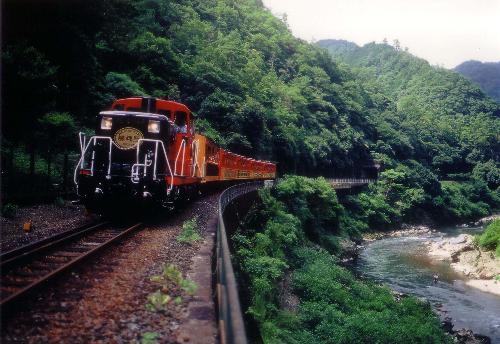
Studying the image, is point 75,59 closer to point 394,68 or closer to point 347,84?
point 347,84

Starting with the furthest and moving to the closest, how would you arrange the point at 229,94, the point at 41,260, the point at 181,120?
the point at 229,94 → the point at 181,120 → the point at 41,260

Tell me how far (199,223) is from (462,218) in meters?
69.7

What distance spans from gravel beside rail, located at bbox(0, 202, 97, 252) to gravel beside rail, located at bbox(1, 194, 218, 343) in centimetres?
248

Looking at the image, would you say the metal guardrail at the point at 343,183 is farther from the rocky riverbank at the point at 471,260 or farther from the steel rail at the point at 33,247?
the steel rail at the point at 33,247

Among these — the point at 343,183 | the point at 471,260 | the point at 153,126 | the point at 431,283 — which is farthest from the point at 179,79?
the point at 471,260

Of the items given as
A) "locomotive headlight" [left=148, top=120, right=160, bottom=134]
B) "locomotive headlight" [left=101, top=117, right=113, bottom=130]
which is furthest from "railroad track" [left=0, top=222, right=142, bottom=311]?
"locomotive headlight" [left=101, top=117, right=113, bottom=130]

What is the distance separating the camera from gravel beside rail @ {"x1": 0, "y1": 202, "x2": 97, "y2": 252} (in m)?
9.51

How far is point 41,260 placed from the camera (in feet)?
25.2

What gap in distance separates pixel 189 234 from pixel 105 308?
5.05m

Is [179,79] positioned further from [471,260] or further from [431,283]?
[471,260]

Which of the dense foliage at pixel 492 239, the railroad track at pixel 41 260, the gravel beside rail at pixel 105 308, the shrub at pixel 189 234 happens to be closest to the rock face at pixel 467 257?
the dense foliage at pixel 492 239

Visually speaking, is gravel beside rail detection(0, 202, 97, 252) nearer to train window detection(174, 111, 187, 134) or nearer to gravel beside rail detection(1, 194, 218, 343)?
gravel beside rail detection(1, 194, 218, 343)

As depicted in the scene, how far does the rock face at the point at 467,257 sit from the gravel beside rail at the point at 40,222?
3092 centimetres

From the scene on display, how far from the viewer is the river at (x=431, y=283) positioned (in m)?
23.5
